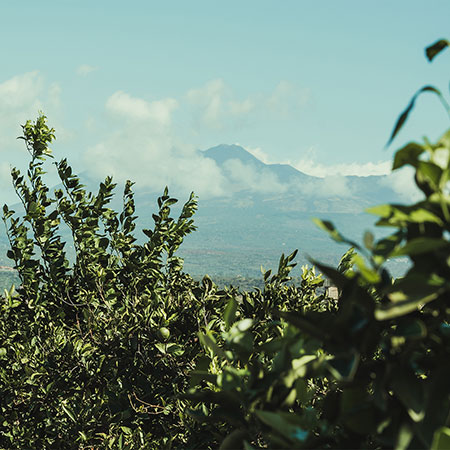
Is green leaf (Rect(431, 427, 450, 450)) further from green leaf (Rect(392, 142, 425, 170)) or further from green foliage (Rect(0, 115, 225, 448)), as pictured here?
green foliage (Rect(0, 115, 225, 448))

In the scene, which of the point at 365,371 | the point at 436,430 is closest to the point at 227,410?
the point at 365,371

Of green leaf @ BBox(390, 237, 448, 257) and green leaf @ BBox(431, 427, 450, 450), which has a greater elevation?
green leaf @ BBox(390, 237, 448, 257)

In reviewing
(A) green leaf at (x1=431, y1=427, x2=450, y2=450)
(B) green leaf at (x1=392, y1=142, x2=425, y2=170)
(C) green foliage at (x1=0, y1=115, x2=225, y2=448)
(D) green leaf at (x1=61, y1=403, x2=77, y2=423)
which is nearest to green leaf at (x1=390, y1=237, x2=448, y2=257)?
(B) green leaf at (x1=392, y1=142, x2=425, y2=170)

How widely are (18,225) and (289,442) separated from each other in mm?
4014

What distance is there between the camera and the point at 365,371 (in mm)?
1126

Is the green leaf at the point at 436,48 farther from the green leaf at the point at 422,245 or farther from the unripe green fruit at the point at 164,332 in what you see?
the unripe green fruit at the point at 164,332

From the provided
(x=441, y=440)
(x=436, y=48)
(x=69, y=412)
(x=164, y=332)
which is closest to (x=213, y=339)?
(x=441, y=440)

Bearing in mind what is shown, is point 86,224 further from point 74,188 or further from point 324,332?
point 324,332

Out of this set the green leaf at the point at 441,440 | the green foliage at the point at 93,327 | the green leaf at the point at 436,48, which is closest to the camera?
the green leaf at the point at 441,440

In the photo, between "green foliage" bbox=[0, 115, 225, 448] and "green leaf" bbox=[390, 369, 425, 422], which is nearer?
"green leaf" bbox=[390, 369, 425, 422]

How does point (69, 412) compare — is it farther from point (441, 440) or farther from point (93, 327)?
point (441, 440)

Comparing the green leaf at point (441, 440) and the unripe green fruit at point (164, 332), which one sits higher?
the unripe green fruit at point (164, 332)

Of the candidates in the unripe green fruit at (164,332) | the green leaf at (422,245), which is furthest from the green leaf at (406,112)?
the unripe green fruit at (164,332)

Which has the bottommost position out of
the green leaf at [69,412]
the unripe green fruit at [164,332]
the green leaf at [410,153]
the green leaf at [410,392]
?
the green leaf at [69,412]
